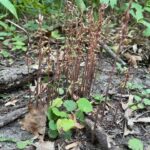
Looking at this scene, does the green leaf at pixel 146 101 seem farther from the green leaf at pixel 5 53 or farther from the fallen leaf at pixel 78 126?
the green leaf at pixel 5 53

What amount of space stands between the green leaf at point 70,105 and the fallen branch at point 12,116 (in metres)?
0.28

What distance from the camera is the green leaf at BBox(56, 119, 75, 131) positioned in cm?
207

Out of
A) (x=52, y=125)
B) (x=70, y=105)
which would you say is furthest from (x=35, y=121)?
(x=70, y=105)

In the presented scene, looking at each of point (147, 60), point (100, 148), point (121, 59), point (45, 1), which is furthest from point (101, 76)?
point (45, 1)

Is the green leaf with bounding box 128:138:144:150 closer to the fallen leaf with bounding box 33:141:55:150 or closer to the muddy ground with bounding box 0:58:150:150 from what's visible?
the muddy ground with bounding box 0:58:150:150

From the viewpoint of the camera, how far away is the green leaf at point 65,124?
207 cm

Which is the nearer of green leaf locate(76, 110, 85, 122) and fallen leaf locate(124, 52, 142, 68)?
green leaf locate(76, 110, 85, 122)

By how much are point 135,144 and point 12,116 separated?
0.79 m

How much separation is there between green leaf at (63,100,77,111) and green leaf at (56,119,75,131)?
140mm

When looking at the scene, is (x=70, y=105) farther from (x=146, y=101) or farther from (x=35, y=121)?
(x=146, y=101)

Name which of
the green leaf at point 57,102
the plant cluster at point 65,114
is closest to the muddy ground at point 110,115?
the plant cluster at point 65,114

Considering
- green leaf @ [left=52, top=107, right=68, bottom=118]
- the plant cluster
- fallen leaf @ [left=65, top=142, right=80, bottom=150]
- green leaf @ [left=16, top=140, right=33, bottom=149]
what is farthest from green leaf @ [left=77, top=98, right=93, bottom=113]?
green leaf @ [left=16, top=140, right=33, bottom=149]

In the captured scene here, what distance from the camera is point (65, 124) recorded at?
2.09 meters

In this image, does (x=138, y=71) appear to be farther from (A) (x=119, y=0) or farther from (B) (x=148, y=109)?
(A) (x=119, y=0)
